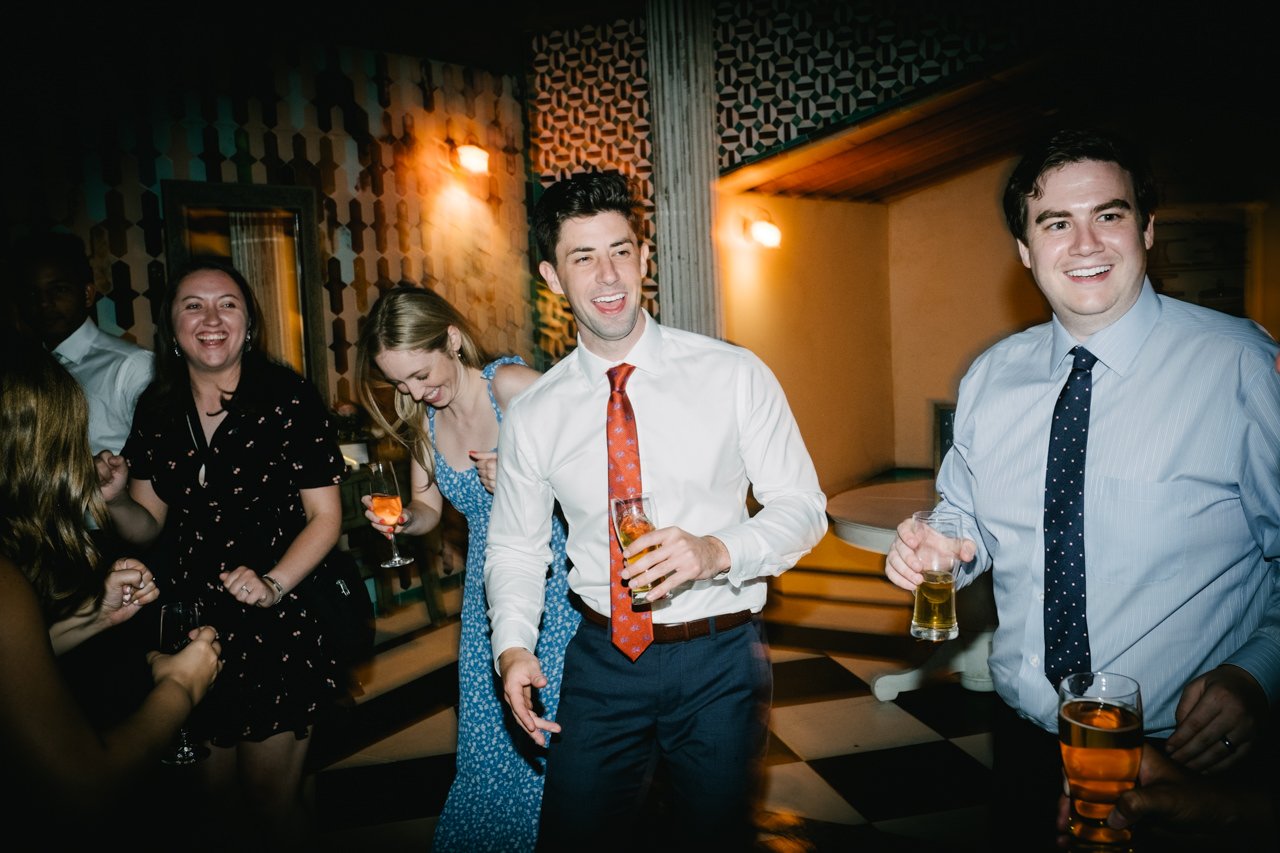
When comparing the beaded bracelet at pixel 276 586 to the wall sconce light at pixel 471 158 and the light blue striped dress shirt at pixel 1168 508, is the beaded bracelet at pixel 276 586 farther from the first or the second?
the wall sconce light at pixel 471 158

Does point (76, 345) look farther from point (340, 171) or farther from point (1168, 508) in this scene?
point (1168, 508)

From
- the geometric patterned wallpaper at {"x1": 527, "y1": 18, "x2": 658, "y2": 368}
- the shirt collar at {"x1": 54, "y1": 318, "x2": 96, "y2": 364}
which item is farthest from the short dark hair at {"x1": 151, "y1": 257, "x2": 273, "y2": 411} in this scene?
the geometric patterned wallpaper at {"x1": 527, "y1": 18, "x2": 658, "y2": 368}

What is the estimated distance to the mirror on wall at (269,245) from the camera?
4.89m

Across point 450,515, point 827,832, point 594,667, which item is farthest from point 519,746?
point 450,515

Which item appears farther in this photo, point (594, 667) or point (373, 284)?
point (373, 284)

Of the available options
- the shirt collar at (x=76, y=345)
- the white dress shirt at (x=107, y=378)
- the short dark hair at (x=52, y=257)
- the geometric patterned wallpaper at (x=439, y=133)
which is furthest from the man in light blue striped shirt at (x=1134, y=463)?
the geometric patterned wallpaper at (x=439, y=133)

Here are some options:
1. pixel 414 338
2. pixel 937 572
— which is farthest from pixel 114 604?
pixel 937 572

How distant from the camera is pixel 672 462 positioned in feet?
6.30

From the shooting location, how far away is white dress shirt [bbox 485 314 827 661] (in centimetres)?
191

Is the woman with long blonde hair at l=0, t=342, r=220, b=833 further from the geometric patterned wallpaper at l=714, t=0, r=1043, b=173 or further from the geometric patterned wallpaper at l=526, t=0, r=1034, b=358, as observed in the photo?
the geometric patterned wallpaper at l=714, t=0, r=1043, b=173

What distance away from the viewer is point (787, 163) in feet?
19.7

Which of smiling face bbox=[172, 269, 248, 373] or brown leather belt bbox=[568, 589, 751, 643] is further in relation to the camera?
smiling face bbox=[172, 269, 248, 373]

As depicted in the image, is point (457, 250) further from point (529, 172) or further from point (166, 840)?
point (166, 840)

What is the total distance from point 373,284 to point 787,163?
2.91 metres
